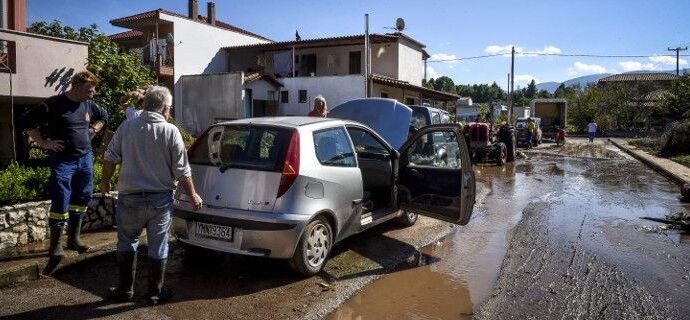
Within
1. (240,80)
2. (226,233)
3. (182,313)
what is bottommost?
(182,313)

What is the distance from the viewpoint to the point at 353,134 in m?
6.54

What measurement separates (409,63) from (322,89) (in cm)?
768

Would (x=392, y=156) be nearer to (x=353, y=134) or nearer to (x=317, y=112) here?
(x=353, y=134)

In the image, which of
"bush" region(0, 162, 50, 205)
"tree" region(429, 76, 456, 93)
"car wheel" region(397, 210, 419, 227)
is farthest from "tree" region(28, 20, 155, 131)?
"tree" region(429, 76, 456, 93)

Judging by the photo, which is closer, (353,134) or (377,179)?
(377,179)

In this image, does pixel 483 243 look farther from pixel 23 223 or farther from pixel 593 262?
pixel 23 223

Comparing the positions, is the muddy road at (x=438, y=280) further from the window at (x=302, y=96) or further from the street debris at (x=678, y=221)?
the window at (x=302, y=96)

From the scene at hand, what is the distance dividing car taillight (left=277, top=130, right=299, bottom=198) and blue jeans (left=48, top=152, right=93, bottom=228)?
199cm

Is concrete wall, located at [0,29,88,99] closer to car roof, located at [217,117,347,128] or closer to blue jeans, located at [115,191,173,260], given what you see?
car roof, located at [217,117,347,128]

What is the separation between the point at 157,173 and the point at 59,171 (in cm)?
137

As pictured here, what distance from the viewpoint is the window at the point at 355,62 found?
26844 millimetres

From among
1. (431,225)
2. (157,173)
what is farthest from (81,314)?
(431,225)

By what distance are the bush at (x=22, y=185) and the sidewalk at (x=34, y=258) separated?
1.73 feet

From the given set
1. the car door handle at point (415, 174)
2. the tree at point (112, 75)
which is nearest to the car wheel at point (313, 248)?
the car door handle at point (415, 174)
